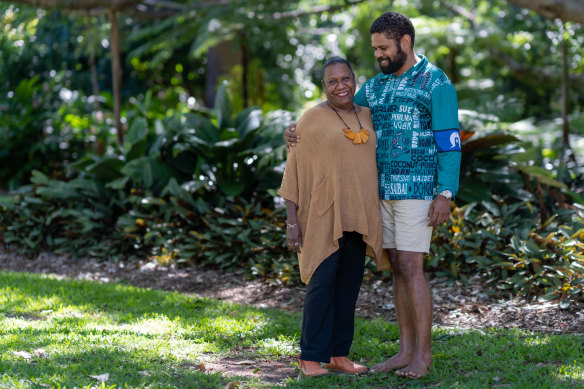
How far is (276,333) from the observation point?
4.57 meters

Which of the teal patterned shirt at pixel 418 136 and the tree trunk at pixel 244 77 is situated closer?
the teal patterned shirt at pixel 418 136

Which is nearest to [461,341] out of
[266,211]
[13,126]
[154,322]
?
[154,322]

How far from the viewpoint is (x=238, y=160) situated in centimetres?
751

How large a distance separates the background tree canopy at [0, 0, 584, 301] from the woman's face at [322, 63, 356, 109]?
2.55 metres

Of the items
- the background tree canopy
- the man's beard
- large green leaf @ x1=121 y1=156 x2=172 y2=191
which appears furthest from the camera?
large green leaf @ x1=121 y1=156 x2=172 y2=191

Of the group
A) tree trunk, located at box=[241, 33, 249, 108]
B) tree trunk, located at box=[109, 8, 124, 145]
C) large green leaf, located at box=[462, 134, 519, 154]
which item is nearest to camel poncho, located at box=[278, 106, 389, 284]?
large green leaf, located at box=[462, 134, 519, 154]

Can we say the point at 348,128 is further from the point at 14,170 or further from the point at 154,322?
the point at 14,170

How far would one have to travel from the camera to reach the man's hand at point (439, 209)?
11.6 ft

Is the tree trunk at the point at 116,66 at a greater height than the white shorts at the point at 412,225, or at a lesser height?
greater

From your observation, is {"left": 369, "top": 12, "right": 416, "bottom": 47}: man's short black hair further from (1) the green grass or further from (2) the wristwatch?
(1) the green grass

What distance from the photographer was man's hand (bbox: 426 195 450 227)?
3525 millimetres

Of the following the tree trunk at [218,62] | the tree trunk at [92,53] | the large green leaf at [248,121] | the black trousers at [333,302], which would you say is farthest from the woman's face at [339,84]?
the tree trunk at [218,62]

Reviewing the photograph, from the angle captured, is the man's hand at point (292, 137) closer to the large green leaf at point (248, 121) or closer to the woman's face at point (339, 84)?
the woman's face at point (339, 84)

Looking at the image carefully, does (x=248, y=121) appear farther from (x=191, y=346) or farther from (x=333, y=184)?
(x=333, y=184)
